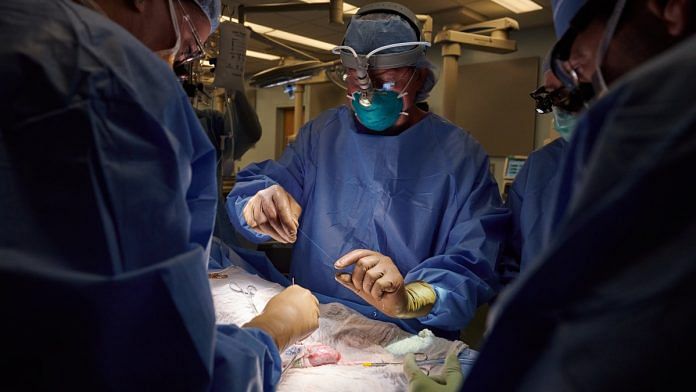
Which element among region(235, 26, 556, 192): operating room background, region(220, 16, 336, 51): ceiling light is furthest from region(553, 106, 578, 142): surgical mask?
region(220, 16, 336, 51): ceiling light

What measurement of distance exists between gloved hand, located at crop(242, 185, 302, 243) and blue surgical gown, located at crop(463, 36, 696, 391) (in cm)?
133

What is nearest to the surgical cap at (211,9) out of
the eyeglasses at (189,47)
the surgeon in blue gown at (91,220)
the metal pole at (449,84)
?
the eyeglasses at (189,47)

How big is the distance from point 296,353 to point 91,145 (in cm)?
92

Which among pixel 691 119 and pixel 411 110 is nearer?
pixel 691 119

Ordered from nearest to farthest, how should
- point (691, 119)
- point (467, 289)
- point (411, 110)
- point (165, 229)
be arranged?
point (691, 119), point (165, 229), point (467, 289), point (411, 110)

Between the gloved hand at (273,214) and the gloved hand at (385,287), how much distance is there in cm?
34

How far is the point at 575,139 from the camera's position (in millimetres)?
576

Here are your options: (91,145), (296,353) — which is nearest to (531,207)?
(296,353)

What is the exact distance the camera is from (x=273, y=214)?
5.77 feet

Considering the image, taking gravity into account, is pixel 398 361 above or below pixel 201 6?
below

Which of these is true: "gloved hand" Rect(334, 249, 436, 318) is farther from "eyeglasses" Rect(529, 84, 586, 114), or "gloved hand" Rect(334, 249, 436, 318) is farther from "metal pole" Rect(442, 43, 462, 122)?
"metal pole" Rect(442, 43, 462, 122)

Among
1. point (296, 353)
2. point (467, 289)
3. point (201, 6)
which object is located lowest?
point (296, 353)

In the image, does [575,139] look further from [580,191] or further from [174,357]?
[174,357]

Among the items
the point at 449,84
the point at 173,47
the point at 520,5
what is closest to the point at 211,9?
the point at 173,47
